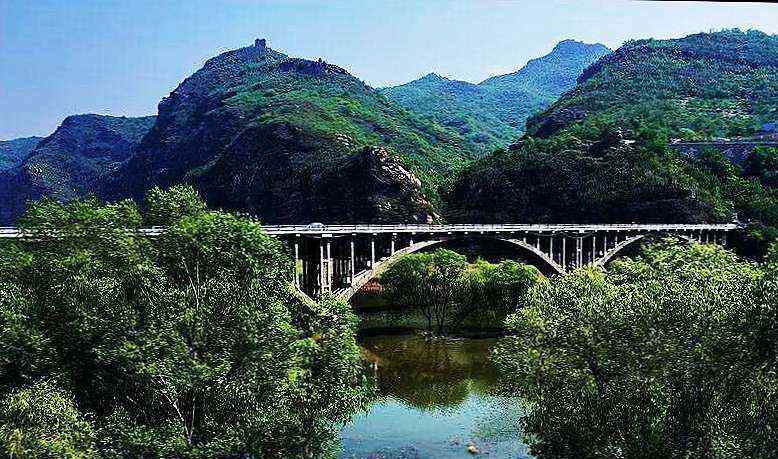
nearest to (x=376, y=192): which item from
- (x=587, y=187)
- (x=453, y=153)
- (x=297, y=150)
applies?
(x=297, y=150)

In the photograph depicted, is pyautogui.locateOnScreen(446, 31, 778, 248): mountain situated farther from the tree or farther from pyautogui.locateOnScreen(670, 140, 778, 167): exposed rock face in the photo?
the tree

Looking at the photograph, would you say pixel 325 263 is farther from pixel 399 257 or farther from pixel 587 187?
pixel 587 187

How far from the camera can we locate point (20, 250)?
2605cm

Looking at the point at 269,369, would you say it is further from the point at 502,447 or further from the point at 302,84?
the point at 302,84

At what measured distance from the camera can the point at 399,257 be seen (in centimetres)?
4650

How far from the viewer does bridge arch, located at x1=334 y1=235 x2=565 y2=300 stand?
4169 cm

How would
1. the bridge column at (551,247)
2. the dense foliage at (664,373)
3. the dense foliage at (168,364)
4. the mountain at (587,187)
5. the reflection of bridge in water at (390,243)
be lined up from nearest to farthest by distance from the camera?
the dense foliage at (664,373) < the dense foliage at (168,364) < the reflection of bridge in water at (390,243) < the bridge column at (551,247) < the mountain at (587,187)

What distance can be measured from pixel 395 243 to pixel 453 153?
10008 cm

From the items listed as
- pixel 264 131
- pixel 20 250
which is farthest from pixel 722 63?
pixel 20 250

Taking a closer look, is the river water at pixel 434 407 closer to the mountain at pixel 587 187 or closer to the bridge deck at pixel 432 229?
the bridge deck at pixel 432 229

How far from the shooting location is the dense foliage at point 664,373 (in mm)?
14703

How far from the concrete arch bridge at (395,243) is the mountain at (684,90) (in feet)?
164

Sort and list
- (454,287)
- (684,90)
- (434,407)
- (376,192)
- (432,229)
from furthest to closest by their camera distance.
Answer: (684,90) < (376,192) < (432,229) < (454,287) < (434,407)

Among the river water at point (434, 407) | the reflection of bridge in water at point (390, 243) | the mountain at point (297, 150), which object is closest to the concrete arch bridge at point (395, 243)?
the reflection of bridge in water at point (390, 243)
